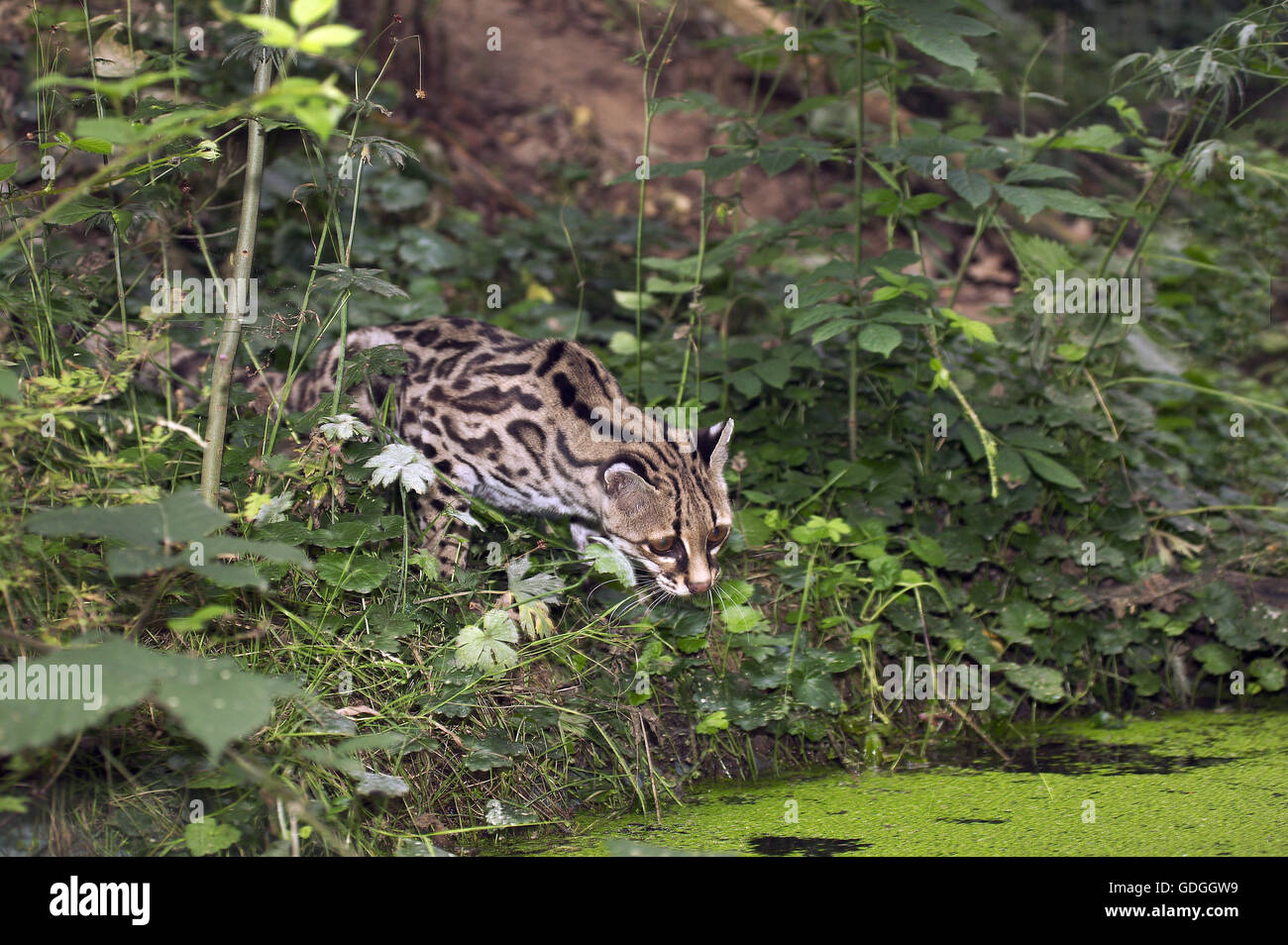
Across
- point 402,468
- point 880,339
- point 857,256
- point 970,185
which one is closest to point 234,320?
point 402,468

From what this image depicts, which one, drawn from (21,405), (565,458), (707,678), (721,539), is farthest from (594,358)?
(21,405)

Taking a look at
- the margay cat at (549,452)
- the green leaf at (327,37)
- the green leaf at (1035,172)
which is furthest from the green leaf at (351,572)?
the green leaf at (1035,172)

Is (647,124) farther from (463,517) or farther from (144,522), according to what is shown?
(144,522)

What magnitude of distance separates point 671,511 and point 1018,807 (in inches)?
63.2

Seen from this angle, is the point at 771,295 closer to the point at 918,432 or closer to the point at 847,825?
the point at 918,432

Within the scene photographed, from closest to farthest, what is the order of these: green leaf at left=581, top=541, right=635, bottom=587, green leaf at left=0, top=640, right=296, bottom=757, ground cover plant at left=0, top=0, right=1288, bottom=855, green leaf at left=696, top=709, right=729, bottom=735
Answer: green leaf at left=0, top=640, right=296, bottom=757, ground cover plant at left=0, top=0, right=1288, bottom=855, green leaf at left=581, top=541, right=635, bottom=587, green leaf at left=696, top=709, right=729, bottom=735

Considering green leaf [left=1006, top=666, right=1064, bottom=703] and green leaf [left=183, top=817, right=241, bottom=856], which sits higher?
green leaf [left=1006, top=666, right=1064, bottom=703]

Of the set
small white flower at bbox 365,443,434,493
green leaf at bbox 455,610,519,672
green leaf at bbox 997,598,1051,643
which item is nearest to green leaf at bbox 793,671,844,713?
green leaf at bbox 997,598,1051,643

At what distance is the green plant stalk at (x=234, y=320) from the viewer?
11.4 feet

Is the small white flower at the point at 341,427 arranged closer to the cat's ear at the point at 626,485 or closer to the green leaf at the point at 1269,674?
the cat's ear at the point at 626,485

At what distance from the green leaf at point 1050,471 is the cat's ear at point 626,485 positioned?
1.85 metres

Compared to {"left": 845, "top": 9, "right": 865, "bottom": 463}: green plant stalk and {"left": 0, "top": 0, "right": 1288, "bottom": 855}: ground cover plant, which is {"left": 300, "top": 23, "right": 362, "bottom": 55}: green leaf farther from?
{"left": 845, "top": 9, "right": 865, "bottom": 463}: green plant stalk

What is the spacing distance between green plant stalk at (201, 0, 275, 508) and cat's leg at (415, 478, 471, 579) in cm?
91

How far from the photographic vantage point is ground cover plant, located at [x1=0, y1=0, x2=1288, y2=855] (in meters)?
3.13
